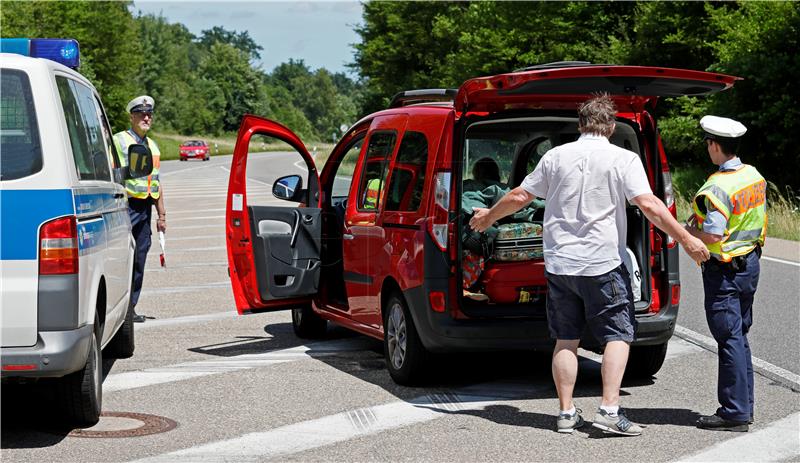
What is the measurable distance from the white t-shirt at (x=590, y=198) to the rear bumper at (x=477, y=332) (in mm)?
981

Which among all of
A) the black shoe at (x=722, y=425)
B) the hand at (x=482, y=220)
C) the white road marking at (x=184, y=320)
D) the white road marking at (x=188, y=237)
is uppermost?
the hand at (x=482, y=220)

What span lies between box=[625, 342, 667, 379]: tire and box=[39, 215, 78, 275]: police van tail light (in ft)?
12.8

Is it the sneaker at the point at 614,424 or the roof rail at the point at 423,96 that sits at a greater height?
the roof rail at the point at 423,96

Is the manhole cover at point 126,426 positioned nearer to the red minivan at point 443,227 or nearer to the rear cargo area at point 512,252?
the red minivan at point 443,227

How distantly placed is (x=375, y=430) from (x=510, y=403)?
113cm

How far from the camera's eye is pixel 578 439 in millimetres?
6441

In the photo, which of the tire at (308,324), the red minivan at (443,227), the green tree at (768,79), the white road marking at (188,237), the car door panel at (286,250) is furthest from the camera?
the green tree at (768,79)

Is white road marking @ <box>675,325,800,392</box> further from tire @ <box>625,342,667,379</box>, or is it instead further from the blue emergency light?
the blue emergency light

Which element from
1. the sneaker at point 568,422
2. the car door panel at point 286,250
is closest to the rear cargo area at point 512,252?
the sneaker at point 568,422

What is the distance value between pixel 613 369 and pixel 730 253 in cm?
95

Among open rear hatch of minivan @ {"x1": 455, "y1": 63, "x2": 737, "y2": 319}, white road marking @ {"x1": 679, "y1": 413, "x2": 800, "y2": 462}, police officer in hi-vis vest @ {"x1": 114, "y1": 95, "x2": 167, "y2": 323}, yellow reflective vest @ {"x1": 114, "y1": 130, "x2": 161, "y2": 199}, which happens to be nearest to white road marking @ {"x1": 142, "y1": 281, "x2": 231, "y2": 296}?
police officer in hi-vis vest @ {"x1": 114, "y1": 95, "x2": 167, "y2": 323}

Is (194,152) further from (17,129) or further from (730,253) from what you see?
(730,253)

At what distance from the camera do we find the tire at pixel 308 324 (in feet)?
33.3

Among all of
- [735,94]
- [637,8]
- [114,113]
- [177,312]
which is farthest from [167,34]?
[177,312]
